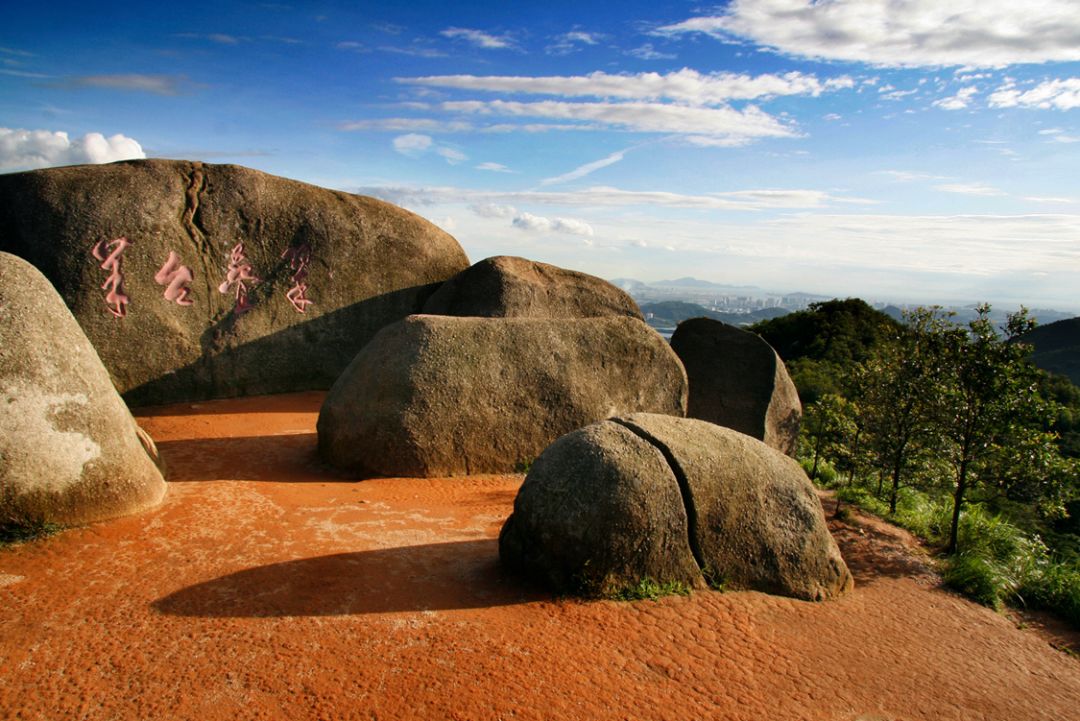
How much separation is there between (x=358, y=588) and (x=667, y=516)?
2.72 metres

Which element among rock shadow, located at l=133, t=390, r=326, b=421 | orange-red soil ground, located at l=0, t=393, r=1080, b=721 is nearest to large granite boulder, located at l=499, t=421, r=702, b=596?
orange-red soil ground, located at l=0, t=393, r=1080, b=721

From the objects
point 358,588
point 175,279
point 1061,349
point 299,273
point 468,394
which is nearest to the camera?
point 358,588

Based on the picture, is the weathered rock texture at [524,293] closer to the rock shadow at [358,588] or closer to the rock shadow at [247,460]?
the rock shadow at [247,460]

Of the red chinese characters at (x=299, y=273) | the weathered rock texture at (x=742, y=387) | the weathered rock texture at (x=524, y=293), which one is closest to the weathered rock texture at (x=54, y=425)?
the red chinese characters at (x=299, y=273)

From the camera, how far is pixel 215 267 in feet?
41.7

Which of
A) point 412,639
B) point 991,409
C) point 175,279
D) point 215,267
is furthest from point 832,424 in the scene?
point 175,279

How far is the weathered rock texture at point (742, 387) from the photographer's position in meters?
12.6

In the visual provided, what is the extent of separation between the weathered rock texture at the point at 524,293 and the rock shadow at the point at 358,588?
7.77 metres

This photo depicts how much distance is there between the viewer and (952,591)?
8.00 m

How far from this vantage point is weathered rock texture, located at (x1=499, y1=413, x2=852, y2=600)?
5824 millimetres

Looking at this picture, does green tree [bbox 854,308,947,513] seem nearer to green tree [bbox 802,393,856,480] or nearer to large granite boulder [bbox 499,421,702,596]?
green tree [bbox 802,393,856,480]

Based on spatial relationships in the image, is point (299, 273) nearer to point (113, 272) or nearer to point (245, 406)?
point (245, 406)

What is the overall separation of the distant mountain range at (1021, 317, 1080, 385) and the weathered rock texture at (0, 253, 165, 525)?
39.3 metres

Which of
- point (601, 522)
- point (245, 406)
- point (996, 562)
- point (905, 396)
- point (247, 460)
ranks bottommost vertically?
point (996, 562)
